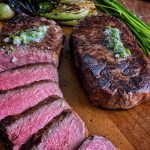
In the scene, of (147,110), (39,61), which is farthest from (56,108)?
(147,110)

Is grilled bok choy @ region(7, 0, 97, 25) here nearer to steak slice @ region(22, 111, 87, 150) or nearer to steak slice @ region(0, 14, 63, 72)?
steak slice @ region(0, 14, 63, 72)

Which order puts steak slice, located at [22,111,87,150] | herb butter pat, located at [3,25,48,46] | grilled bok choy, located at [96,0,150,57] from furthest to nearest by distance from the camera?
grilled bok choy, located at [96,0,150,57], herb butter pat, located at [3,25,48,46], steak slice, located at [22,111,87,150]

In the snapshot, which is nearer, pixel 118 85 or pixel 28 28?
pixel 118 85

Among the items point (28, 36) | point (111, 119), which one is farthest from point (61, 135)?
point (28, 36)

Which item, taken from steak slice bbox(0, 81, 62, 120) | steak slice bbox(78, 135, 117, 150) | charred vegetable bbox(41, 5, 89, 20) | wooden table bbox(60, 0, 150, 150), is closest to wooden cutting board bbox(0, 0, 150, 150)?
wooden table bbox(60, 0, 150, 150)

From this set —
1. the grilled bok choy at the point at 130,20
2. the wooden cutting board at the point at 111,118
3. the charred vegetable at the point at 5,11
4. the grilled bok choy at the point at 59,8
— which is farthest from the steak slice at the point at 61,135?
the charred vegetable at the point at 5,11

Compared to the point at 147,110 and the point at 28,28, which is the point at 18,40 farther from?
the point at 147,110
